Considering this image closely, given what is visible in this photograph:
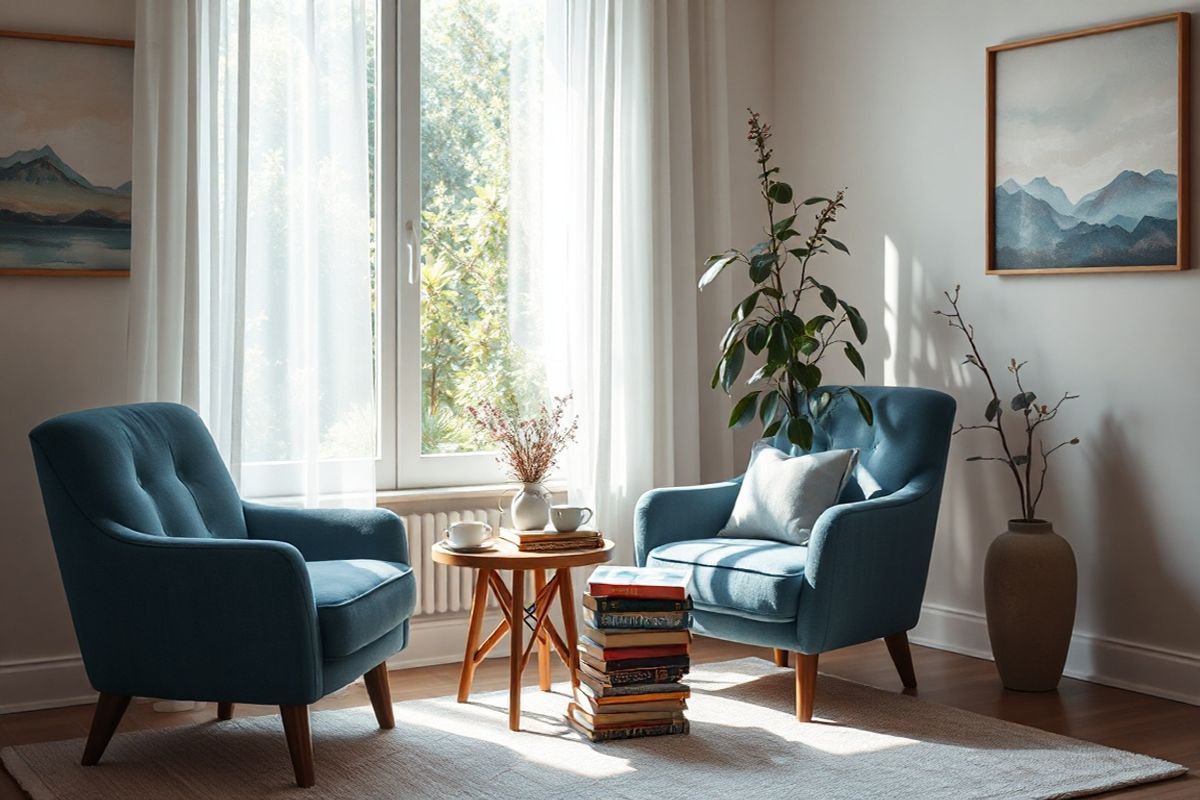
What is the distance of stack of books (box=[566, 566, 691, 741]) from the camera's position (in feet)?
11.8

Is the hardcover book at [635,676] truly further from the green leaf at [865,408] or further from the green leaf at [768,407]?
the green leaf at [768,407]

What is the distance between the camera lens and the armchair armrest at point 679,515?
429cm

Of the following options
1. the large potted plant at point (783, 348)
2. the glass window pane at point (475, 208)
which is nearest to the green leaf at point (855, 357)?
the large potted plant at point (783, 348)

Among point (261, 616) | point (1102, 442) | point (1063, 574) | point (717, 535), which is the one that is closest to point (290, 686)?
point (261, 616)

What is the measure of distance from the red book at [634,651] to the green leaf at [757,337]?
121 cm

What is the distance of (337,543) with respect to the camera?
3.84m

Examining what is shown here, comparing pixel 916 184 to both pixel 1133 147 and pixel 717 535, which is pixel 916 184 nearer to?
pixel 1133 147

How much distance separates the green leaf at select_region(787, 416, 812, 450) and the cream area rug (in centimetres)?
85

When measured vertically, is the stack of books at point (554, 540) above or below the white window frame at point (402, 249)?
below

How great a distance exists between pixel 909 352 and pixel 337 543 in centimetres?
224

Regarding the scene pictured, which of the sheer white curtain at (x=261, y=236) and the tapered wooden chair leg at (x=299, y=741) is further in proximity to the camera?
the sheer white curtain at (x=261, y=236)

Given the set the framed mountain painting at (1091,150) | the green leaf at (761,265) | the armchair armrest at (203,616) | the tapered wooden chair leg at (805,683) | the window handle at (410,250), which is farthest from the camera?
the window handle at (410,250)

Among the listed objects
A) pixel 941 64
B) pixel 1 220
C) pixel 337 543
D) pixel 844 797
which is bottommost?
pixel 844 797

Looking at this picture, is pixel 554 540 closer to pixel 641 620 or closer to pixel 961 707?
pixel 641 620
